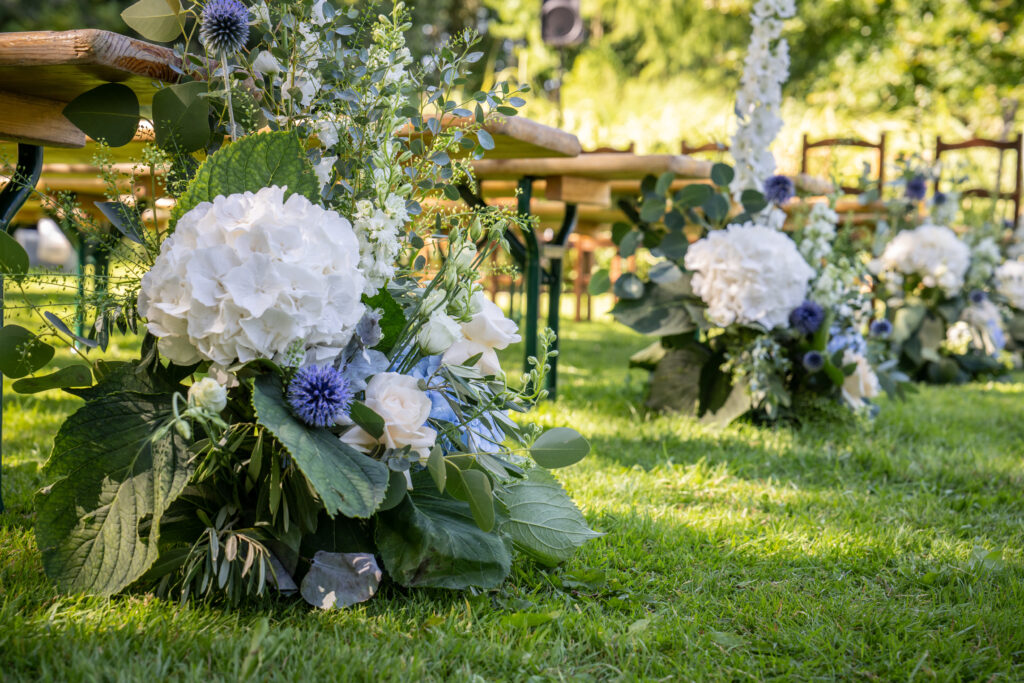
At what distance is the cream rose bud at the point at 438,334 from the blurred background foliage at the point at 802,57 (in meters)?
7.96

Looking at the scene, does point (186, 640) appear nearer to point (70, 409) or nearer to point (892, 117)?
point (70, 409)

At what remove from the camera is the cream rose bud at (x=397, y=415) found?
1197 mm

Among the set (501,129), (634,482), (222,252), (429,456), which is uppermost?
(501,129)

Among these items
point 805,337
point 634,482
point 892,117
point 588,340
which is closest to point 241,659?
point 634,482

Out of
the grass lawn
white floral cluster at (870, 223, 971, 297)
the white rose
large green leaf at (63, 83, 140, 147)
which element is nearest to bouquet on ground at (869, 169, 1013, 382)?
white floral cluster at (870, 223, 971, 297)

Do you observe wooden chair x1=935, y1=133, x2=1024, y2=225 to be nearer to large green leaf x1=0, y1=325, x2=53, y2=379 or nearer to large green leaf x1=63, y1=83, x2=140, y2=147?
large green leaf x1=63, y1=83, x2=140, y2=147

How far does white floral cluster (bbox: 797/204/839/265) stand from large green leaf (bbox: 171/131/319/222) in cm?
198

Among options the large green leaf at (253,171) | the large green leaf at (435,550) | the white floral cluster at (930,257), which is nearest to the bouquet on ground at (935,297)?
the white floral cluster at (930,257)

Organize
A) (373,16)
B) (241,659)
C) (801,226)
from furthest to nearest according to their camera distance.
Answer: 1. (801,226)
2. (373,16)
3. (241,659)

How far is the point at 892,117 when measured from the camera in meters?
12.2

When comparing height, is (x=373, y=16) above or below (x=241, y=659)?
above

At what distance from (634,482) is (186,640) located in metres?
1.17

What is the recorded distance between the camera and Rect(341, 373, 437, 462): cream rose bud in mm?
1197

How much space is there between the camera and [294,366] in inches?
44.1
